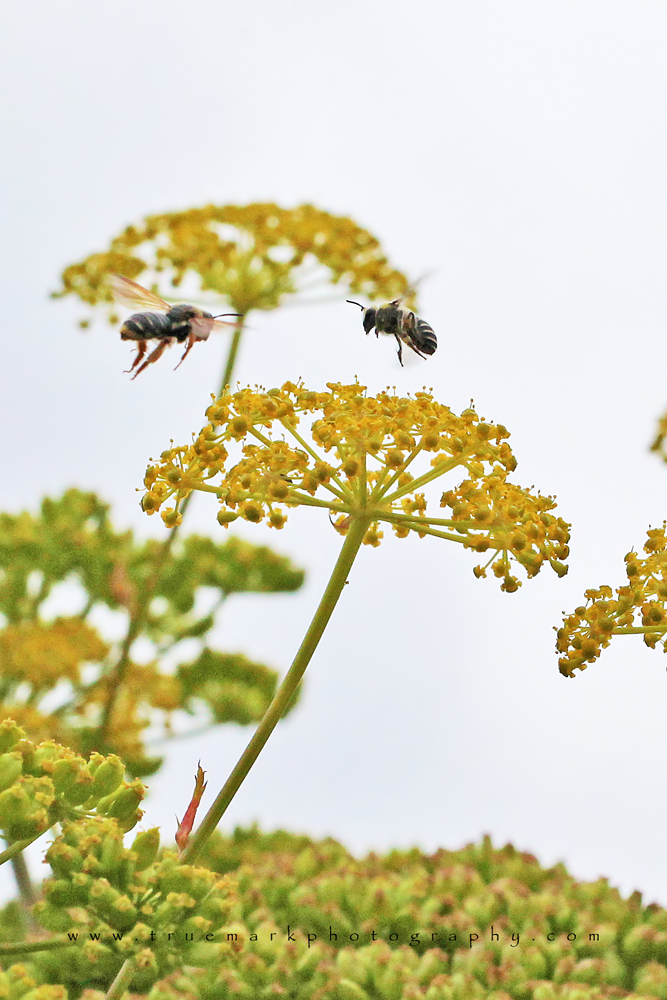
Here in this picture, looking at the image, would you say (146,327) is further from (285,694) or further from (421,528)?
(285,694)

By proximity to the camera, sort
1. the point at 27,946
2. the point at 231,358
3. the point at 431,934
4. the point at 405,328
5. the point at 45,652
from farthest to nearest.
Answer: the point at 45,652, the point at 231,358, the point at 431,934, the point at 405,328, the point at 27,946

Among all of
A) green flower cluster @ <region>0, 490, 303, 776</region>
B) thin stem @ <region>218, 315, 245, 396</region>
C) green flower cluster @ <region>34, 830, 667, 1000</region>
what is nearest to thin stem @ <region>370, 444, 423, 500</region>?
green flower cluster @ <region>34, 830, 667, 1000</region>

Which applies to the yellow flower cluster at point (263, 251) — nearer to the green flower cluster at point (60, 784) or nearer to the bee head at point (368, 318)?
the bee head at point (368, 318)

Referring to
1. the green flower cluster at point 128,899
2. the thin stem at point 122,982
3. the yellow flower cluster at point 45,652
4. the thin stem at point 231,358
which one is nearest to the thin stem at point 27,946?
the green flower cluster at point 128,899

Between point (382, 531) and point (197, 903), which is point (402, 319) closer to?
point (382, 531)

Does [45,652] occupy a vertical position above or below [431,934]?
above

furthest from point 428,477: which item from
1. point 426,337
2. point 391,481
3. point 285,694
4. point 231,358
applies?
point 231,358

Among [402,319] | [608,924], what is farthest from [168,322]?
[608,924]

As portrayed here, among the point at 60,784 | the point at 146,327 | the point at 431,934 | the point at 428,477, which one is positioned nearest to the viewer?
the point at 60,784
